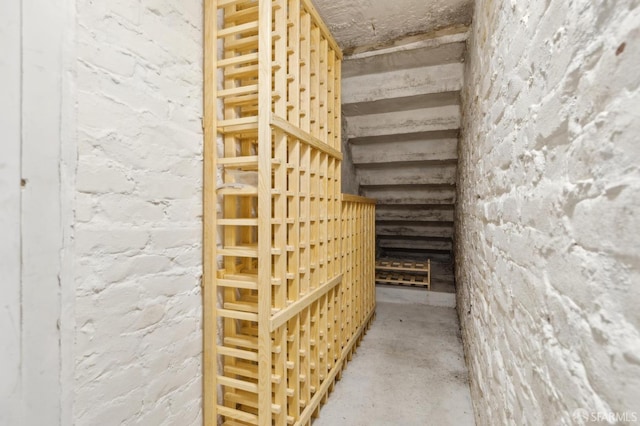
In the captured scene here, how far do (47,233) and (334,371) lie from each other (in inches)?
69.7

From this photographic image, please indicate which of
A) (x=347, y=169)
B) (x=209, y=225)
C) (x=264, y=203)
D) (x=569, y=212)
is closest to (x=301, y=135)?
(x=264, y=203)

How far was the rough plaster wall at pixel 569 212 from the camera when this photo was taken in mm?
400

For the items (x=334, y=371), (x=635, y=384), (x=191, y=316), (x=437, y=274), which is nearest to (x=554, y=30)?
(x=635, y=384)

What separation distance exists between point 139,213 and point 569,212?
1199 millimetres

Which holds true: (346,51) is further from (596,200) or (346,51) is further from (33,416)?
(33,416)

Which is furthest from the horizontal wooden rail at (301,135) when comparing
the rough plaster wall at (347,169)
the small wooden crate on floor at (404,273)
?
the small wooden crate on floor at (404,273)

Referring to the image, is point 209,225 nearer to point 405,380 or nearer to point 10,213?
point 10,213

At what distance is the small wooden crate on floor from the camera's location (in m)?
3.80

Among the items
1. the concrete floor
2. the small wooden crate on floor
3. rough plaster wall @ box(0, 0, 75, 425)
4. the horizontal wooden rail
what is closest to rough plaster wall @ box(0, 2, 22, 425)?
rough plaster wall @ box(0, 0, 75, 425)

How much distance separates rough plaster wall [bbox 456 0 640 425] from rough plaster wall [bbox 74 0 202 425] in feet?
3.87

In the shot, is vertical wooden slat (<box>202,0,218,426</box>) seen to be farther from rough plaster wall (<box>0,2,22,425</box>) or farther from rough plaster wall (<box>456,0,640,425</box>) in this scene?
rough plaster wall (<box>456,0,640,425</box>)

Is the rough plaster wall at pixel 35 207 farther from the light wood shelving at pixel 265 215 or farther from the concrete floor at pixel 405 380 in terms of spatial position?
the concrete floor at pixel 405 380

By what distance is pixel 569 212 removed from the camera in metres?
0.55

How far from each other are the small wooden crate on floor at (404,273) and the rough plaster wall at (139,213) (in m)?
3.04
